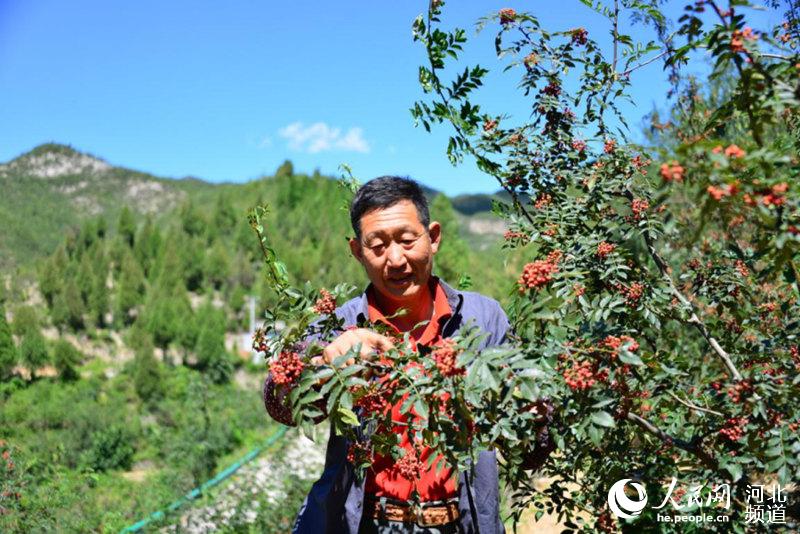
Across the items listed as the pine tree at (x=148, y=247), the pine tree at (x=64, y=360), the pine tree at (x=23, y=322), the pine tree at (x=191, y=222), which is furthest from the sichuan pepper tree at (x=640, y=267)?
the pine tree at (x=191, y=222)

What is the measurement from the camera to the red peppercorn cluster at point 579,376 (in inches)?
53.5

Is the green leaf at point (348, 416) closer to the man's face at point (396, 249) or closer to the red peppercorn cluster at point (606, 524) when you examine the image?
the man's face at point (396, 249)

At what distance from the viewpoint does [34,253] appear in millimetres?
41000

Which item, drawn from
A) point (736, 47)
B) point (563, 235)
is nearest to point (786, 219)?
point (736, 47)

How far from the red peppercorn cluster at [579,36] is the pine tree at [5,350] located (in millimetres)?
17252

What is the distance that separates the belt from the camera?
1943 mm

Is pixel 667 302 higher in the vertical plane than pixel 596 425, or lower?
higher

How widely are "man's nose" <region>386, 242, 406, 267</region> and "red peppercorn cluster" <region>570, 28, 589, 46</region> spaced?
1.06m

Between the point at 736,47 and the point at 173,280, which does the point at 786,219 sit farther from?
the point at 173,280

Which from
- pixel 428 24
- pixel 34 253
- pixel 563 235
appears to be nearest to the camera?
pixel 563 235

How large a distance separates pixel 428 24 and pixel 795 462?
1751 millimetres

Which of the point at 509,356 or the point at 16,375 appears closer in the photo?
the point at 509,356

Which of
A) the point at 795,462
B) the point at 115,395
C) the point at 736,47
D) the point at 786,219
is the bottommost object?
the point at 115,395

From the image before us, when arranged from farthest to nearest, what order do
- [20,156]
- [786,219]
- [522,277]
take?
[20,156] → [522,277] → [786,219]
